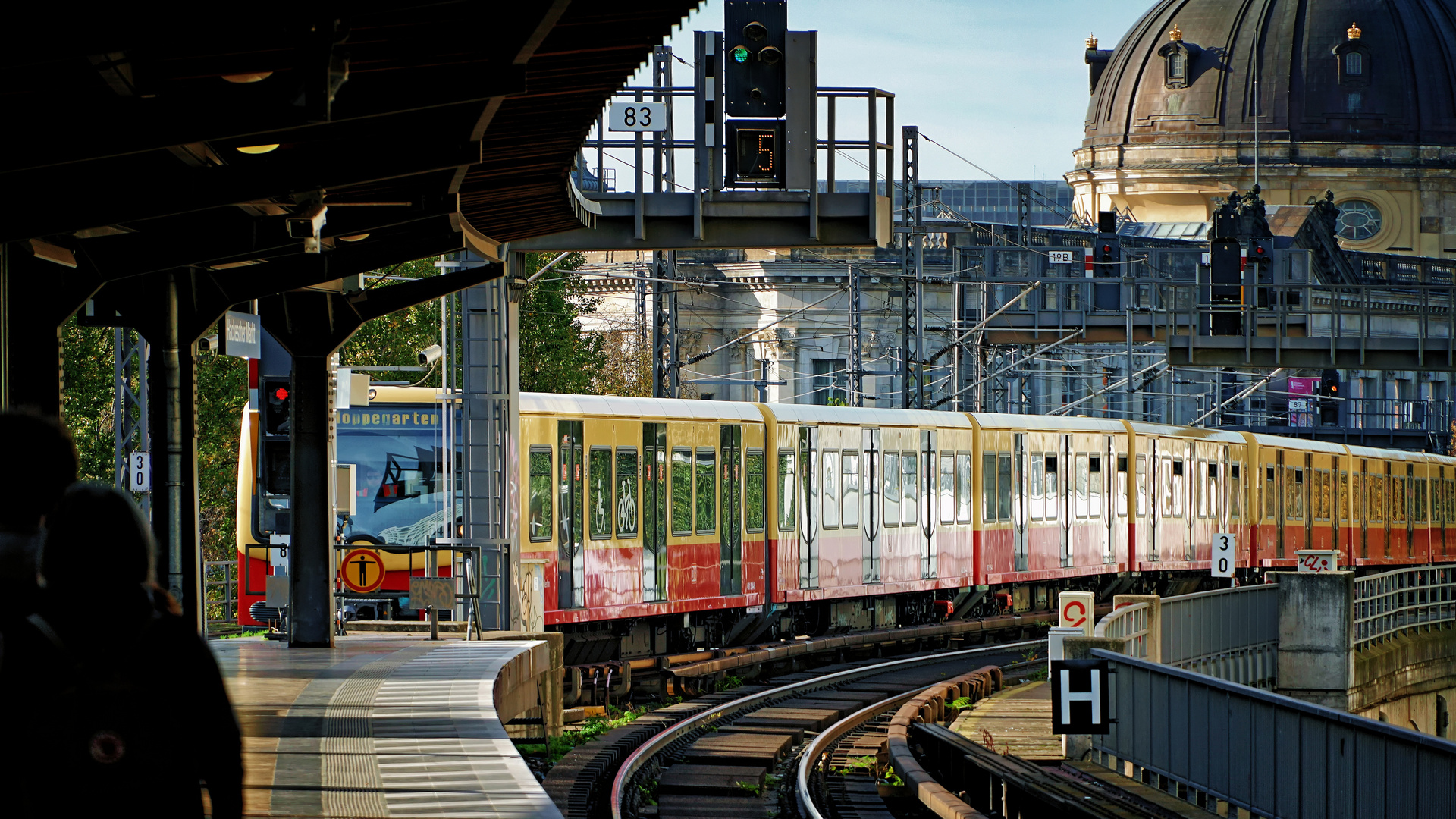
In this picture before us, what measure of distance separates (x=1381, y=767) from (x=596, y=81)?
6466 mm

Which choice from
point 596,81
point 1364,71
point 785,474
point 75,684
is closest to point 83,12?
point 75,684

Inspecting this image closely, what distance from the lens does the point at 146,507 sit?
32844mm

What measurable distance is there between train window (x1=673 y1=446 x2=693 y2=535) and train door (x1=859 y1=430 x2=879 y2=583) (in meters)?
5.02

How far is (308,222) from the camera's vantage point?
13.8m

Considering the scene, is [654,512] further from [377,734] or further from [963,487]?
[377,734]

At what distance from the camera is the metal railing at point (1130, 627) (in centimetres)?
2078

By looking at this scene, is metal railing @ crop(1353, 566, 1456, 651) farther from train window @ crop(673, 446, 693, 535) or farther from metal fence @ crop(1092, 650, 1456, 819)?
metal fence @ crop(1092, 650, 1456, 819)

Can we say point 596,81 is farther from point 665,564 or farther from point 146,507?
point 146,507

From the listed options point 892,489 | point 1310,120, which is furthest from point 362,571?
point 1310,120

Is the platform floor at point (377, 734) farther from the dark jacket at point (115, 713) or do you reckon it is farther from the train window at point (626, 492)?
the train window at point (626, 492)

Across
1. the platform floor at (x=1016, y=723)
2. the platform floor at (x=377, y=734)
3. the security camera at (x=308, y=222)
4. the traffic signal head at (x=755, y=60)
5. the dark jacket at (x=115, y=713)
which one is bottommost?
the platform floor at (x=1016, y=723)

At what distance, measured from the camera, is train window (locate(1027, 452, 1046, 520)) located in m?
35.8

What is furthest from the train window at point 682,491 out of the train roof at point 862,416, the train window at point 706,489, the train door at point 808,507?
the train door at point 808,507

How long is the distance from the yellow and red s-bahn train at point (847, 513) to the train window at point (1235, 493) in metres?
0.06
